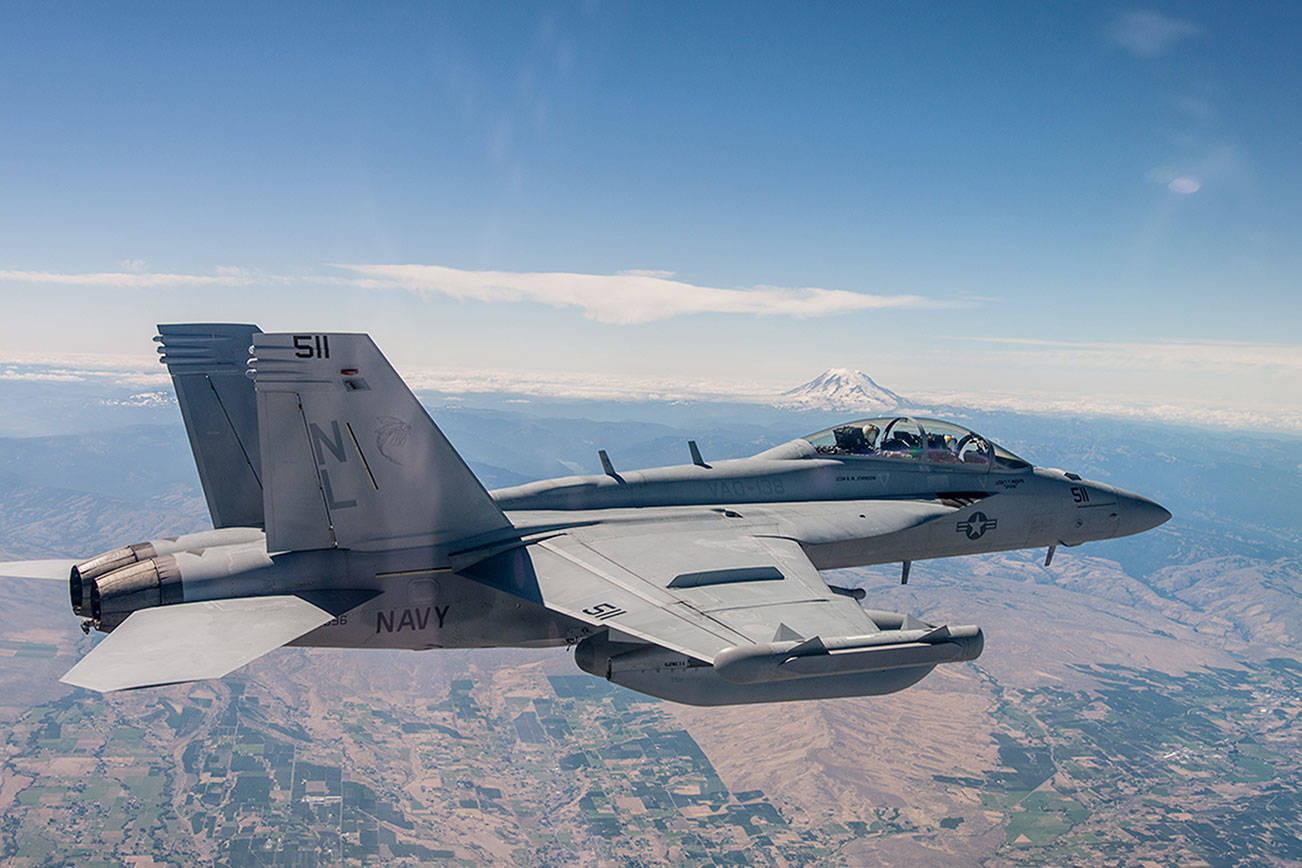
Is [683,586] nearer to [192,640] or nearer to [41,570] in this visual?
[192,640]

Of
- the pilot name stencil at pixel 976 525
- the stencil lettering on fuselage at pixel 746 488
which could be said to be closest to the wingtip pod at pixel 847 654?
the stencil lettering on fuselage at pixel 746 488

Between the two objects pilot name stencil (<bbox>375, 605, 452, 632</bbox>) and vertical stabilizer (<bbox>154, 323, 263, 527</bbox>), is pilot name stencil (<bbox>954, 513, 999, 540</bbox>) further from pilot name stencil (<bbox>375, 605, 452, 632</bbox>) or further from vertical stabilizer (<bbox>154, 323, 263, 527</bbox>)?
vertical stabilizer (<bbox>154, 323, 263, 527</bbox>)

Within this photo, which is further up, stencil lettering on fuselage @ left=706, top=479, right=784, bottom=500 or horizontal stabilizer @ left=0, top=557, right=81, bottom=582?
stencil lettering on fuselage @ left=706, top=479, right=784, bottom=500

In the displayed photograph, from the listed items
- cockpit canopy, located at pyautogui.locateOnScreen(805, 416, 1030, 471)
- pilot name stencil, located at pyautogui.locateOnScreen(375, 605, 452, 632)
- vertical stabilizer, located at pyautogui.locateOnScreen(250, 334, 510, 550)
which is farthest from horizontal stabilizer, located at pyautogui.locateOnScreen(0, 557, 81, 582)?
cockpit canopy, located at pyautogui.locateOnScreen(805, 416, 1030, 471)

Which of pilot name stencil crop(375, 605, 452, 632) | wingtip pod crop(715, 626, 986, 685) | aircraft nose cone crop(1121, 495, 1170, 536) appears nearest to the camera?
wingtip pod crop(715, 626, 986, 685)

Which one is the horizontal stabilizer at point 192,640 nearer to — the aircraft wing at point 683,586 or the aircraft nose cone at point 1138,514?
the aircraft wing at point 683,586

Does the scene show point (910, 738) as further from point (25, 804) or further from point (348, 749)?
point (25, 804)

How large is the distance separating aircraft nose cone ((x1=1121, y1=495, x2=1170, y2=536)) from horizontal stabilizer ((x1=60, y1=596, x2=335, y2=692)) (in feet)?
50.4

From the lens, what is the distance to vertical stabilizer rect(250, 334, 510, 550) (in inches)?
329

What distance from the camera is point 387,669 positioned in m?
110

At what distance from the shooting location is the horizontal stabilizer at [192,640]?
6047mm

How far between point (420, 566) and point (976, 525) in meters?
10.5

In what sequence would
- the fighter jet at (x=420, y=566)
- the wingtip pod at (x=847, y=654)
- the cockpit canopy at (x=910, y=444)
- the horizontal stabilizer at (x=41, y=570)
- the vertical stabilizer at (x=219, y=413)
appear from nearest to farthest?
1. the wingtip pod at (x=847, y=654)
2. the fighter jet at (x=420, y=566)
3. the horizontal stabilizer at (x=41, y=570)
4. the vertical stabilizer at (x=219, y=413)
5. the cockpit canopy at (x=910, y=444)

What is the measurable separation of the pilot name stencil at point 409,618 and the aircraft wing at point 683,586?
28.0 inches
